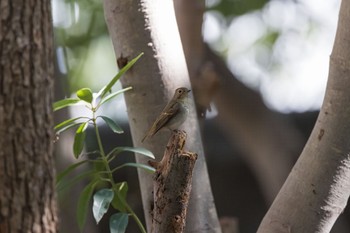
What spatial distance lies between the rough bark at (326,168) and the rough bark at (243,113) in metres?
1.44

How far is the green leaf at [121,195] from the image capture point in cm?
269

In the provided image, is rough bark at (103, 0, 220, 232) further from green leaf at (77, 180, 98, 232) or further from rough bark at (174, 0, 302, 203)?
rough bark at (174, 0, 302, 203)

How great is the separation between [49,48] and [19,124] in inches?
7.3

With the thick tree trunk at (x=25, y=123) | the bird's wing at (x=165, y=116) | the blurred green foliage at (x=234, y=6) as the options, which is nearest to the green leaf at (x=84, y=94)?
the bird's wing at (x=165, y=116)

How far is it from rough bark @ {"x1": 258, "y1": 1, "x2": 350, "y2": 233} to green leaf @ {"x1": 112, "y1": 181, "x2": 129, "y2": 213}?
0.49m

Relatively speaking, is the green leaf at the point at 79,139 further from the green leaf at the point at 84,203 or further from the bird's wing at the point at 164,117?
the bird's wing at the point at 164,117

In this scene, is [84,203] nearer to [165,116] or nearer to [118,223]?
[118,223]

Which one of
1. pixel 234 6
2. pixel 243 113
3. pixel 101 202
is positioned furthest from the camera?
pixel 234 6

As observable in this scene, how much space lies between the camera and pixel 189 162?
7.57ft

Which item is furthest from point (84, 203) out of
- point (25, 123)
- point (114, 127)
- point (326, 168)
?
point (25, 123)

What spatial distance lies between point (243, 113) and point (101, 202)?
1.97 metres

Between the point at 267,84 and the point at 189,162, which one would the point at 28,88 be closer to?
the point at 189,162

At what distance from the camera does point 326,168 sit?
104 inches

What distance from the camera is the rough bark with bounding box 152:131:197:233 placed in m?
2.29
